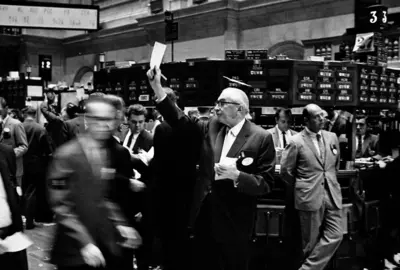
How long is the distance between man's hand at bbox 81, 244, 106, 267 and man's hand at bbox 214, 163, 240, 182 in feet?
4.78

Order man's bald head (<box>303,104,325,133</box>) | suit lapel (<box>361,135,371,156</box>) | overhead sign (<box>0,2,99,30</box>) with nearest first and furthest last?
man's bald head (<box>303,104,325,133</box>), suit lapel (<box>361,135,371,156</box>), overhead sign (<box>0,2,99,30</box>)

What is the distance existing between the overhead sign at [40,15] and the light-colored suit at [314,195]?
1315 cm

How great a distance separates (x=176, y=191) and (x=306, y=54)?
12.8m

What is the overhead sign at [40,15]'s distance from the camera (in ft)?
57.2

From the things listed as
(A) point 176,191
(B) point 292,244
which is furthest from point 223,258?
(B) point 292,244

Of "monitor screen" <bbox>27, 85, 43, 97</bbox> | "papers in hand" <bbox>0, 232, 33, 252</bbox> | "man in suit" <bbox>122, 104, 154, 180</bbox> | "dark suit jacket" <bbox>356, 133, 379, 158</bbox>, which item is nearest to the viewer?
"papers in hand" <bbox>0, 232, 33, 252</bbox>

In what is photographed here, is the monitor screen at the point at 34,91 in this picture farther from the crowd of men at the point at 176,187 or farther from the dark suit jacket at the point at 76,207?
the dark suit jacket at the point at 76,207

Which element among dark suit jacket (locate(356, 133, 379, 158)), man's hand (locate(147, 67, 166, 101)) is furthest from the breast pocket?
dark suit jacket (locate(356, 133, 379, 158))

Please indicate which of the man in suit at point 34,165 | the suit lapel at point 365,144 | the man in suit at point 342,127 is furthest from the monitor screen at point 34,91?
the suit lapel at point 365,144

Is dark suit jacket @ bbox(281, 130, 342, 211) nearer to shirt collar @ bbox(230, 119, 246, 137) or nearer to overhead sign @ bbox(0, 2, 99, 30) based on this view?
shirt collar @ bbox(230, 119, 246, 137)

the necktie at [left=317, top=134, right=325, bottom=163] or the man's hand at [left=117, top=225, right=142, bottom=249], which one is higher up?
the necktie at [left=317, top=134, right=325, bottom=163]

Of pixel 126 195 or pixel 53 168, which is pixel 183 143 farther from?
pixel 53 168

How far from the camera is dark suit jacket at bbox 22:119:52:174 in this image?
29.3ft

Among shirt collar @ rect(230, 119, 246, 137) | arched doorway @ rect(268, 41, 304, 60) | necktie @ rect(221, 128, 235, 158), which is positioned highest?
arched doorway @ rect(268, 41, 304, 60)
